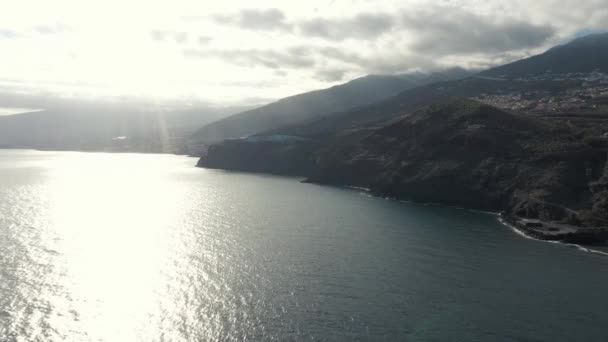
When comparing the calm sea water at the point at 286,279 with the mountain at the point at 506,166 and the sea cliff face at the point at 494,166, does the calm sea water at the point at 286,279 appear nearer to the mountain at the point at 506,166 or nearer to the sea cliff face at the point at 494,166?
the mountain at the point at 506,166

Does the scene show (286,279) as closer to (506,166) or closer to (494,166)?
(506,166)

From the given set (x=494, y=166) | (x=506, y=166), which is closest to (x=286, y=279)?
(x=506, y=166)

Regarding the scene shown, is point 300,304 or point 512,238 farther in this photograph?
point 512,238

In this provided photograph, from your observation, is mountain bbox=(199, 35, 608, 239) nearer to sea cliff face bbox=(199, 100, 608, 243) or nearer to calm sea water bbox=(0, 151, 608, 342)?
sea cliff face bbox=(199, 100, 608, 243)

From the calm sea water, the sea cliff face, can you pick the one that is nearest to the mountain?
the sea cliff face

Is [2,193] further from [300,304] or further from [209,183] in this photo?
[300,304]

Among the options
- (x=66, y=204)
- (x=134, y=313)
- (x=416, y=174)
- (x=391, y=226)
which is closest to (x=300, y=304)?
A: (x=134, y=313)

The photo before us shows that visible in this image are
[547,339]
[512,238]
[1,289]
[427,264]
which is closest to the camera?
[547,339]
